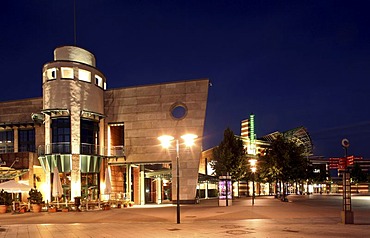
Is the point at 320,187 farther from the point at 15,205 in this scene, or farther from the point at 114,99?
the point at 15,205

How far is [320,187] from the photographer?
360ft

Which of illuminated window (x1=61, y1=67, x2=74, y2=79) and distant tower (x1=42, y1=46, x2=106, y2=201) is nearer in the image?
A: distant tower (x1=42, y1=46, x2=106, y2=201)

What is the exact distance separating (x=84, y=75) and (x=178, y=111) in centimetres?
934

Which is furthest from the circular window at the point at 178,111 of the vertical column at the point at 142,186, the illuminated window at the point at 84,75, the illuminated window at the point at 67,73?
the illuminated window at the point at 67,73

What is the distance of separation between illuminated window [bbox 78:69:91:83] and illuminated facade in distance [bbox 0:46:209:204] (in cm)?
5

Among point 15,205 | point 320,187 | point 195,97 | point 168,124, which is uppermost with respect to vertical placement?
point 195,97

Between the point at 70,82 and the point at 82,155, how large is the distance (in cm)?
663

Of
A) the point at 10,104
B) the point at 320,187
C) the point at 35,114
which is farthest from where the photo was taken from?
the point at 320,187

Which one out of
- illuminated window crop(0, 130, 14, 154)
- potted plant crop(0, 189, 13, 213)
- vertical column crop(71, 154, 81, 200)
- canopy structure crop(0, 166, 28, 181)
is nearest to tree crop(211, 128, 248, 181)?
vertical column crop(71, 154, 81, 200)

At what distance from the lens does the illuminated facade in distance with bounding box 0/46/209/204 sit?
3500 centimetres

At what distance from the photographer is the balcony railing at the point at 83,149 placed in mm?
34719

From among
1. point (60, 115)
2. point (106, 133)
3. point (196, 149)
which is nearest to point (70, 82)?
point (60, 115)

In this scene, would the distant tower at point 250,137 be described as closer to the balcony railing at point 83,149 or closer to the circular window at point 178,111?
the circular window at point 178,111

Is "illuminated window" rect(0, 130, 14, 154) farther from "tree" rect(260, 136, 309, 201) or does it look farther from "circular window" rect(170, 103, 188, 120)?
"tree" rect(260, 136, 309, 201)
